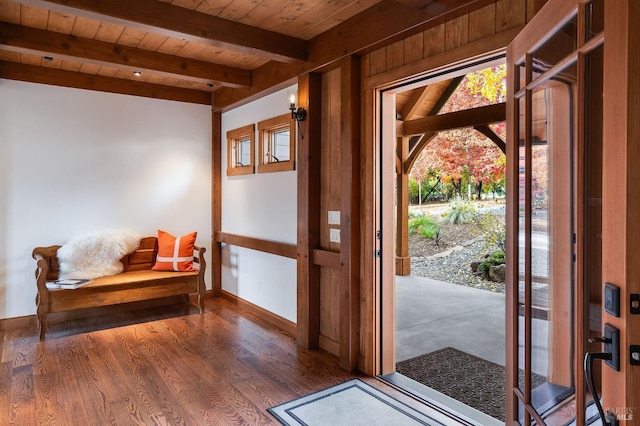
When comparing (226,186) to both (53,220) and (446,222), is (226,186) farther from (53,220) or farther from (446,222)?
(446,222)

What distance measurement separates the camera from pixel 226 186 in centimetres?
528

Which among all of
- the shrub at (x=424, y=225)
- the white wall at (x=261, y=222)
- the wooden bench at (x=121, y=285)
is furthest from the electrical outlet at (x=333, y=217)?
the shrub at (x=424, y=225)

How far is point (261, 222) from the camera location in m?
4.56

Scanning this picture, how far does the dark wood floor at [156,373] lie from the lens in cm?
254

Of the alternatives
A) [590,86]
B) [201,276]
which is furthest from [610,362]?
[201,276]

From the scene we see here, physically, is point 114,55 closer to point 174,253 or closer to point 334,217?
point 174,253

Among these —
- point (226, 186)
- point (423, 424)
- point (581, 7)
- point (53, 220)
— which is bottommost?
point (423, 424)

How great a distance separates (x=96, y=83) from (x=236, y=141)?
1642 mm

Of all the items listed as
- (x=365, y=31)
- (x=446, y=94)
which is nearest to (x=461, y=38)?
(x=365, y=31)

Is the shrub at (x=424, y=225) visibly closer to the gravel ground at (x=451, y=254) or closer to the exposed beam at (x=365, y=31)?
the gravel ground at (x=451, y=254)

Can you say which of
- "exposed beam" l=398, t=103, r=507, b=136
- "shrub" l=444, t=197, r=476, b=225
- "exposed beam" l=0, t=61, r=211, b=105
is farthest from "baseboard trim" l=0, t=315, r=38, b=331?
"shrub" l=444, t=197, r=476, b=225

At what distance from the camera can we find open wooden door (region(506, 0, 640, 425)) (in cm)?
111

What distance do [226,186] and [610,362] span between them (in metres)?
4.65

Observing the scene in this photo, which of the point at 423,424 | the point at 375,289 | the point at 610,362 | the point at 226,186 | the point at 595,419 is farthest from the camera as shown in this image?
the point at 226,186
